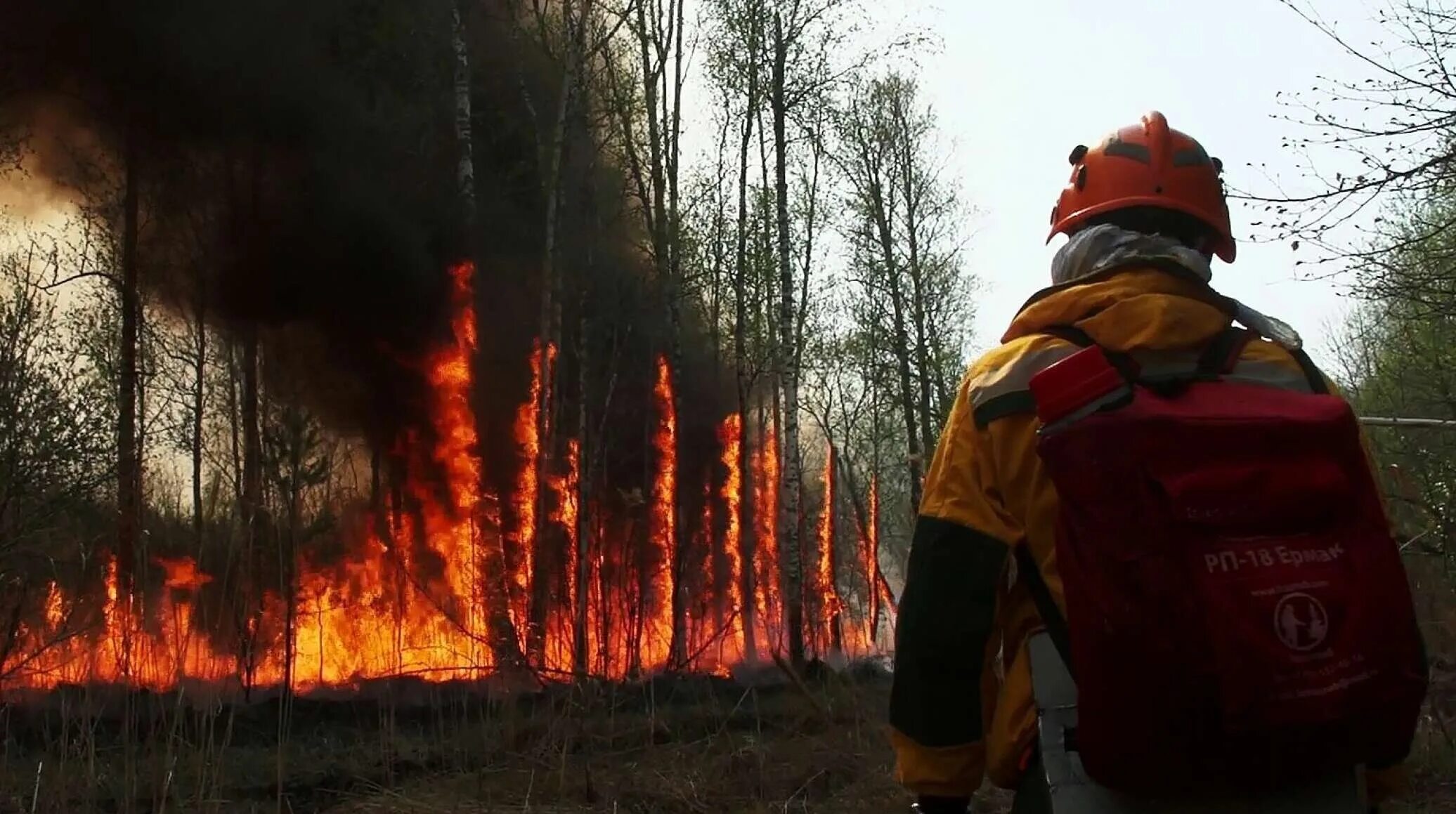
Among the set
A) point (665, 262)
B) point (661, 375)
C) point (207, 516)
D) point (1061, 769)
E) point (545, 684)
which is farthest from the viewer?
point (661, 375)

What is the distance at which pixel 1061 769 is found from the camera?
169 cm

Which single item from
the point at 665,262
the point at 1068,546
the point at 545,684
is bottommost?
the point at 545,684

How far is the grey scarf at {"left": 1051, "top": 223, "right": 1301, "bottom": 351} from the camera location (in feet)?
6.32

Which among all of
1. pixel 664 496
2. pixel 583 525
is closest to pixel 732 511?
pixel 664 496

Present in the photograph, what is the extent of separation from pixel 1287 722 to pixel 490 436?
15.4 metres

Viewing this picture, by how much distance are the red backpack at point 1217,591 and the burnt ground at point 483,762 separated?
13.3 feet

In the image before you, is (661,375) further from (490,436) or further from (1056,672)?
(1056,672)

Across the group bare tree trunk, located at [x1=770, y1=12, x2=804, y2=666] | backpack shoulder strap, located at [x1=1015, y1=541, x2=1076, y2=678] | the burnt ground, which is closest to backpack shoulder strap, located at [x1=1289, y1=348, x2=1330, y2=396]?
backpack shoulder strap, located at [x1=1015, y1=541, x2=1076, y2=678]

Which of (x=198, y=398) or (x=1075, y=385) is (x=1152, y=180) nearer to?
(x=1075, y=385)

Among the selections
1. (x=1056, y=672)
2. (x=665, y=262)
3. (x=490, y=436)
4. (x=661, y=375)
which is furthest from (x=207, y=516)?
(x=661, y=375)

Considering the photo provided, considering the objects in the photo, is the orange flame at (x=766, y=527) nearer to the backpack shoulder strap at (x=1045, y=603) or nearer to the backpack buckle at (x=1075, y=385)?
the backpack shoulder strap at (x=1045, y=603)

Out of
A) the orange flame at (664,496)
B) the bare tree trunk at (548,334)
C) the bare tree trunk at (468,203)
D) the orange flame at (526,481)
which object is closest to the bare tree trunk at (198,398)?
the bare tree trunk at (468,203)

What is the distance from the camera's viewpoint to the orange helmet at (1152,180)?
6.81 feet

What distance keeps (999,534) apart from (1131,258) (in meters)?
0.52
